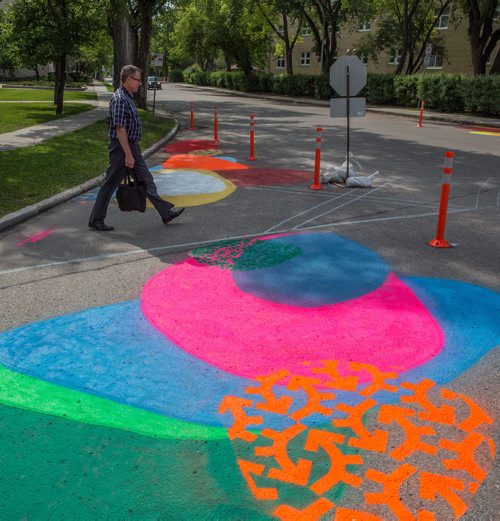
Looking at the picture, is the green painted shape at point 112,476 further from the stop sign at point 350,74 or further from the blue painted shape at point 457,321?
the stop sign at point 350,74

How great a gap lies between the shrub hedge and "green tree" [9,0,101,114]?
18896 millimetres

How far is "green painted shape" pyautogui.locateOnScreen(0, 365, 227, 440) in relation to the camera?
10.6 feet

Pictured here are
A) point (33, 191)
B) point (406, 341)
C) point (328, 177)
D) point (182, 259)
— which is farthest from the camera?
point (328, 177)

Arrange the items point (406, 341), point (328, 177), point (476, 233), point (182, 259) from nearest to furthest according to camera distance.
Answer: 1. point (406, 341)
2. point (182, 259)
3. point (476, 233)
4. point (328, 177)

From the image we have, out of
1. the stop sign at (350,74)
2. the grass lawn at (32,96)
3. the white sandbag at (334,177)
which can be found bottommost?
the white sandbag at (334,177)

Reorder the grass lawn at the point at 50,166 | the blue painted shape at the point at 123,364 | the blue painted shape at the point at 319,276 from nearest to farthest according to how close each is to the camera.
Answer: the blue painted shape at the point at 123,364
the blue painted shape at the point at 319,276
the grass lawn at the point at 50,166

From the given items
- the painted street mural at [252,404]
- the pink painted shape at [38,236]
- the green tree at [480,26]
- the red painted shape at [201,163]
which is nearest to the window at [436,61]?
the green tree at [480,26]

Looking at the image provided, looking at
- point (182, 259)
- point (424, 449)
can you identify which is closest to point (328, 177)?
point (182, 259)

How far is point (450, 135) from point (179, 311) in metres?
17.9

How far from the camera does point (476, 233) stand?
24.3 feet

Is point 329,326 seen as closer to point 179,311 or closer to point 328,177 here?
point 179,311

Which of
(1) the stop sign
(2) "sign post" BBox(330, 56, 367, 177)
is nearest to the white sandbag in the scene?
(2) "sign post" BBox(330, 56, 367, 177)

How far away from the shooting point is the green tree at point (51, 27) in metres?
20.7

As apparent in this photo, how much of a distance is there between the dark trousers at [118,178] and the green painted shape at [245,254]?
1124mm
